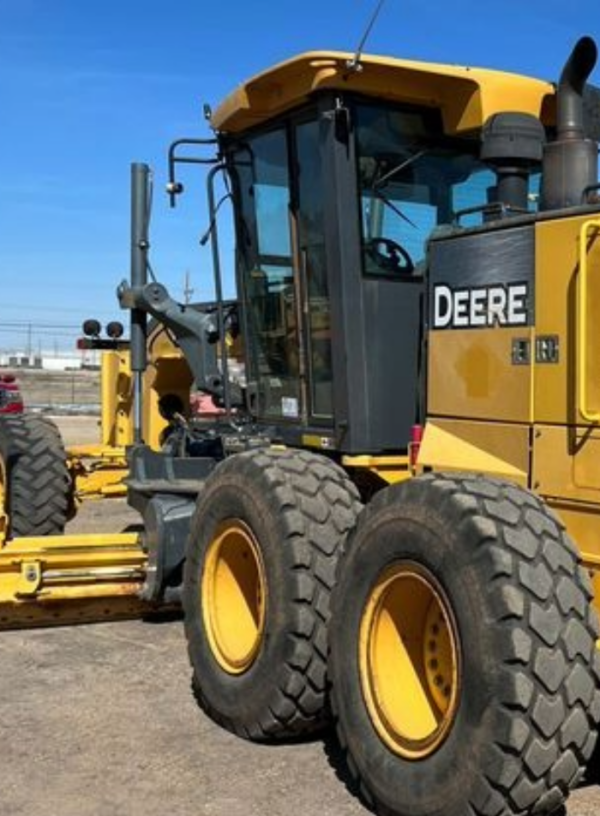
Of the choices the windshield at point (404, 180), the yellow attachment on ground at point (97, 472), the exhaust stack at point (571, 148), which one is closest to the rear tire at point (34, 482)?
the yellow attachment on ground at point (97, 472)

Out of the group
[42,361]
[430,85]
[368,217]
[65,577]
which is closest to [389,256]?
[368,217]

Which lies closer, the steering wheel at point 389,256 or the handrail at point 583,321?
the handrail at point 583,321

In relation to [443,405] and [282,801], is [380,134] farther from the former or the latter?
[282,801]

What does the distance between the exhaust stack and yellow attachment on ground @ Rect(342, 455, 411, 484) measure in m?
1.49

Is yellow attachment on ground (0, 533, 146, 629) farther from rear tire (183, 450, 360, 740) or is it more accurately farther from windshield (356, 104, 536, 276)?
windshield (356, 104, 536, 276)

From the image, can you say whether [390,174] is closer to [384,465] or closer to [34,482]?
[384,465]

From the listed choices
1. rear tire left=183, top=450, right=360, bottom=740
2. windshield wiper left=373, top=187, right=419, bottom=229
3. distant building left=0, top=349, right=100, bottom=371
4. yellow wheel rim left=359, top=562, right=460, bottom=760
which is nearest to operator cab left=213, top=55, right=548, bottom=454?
windshield wiper left=373, top=187, right=419, bottom=229

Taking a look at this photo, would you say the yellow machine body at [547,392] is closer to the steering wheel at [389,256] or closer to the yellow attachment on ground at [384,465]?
the yellow attachment on ground at [384,465]

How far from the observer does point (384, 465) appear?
5301mm

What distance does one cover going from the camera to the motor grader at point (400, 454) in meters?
3.46

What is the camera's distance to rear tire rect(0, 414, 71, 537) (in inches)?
328

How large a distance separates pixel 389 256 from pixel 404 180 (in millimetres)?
386

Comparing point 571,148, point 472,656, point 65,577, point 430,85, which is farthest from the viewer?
point 65,577

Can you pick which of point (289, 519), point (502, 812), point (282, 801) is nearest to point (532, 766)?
point (502, 812)
